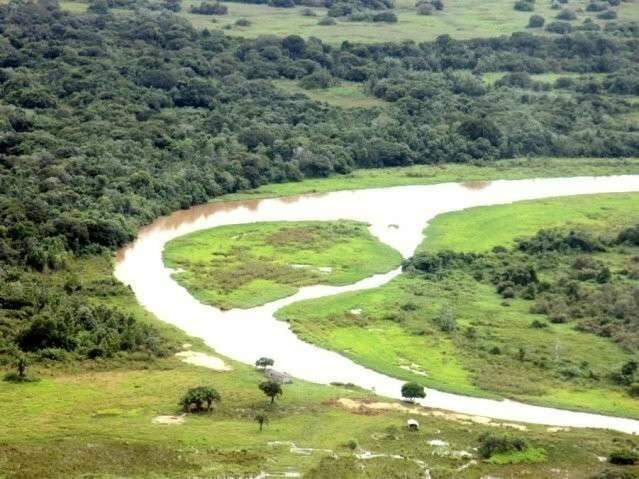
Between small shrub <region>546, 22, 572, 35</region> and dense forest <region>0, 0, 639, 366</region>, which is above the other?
small shrub <region>546, 22, 572, 35</region>

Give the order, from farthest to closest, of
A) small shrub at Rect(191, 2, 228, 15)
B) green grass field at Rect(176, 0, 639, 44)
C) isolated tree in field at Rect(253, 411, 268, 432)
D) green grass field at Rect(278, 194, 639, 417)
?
small shrub at Rect(191, 2, 228, 15), green grass field at Rect(176, 0, 639, 44), green grass field at Rect(278, 194, 639, 417), isolated tree in field at Rect(253, 411, 268, 432)

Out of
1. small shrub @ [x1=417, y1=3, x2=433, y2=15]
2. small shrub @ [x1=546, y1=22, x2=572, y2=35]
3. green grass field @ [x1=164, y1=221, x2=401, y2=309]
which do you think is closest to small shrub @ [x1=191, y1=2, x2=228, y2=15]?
small shrub @ [x1=417, y1=3, x2=433, y2=15]

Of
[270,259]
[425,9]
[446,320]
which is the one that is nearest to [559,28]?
[425,9]

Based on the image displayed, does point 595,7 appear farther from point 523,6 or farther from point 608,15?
point 523,6

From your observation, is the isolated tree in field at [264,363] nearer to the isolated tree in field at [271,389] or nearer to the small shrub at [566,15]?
the isolated tree in field at [271,389]

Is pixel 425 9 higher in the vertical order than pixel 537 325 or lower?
higher

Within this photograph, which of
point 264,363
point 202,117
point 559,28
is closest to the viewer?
point 264,363

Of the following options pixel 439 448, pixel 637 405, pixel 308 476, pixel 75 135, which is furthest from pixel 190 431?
pixel 75 135

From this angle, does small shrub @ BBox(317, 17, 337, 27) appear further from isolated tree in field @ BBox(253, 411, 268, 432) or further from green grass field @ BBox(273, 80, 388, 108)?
isolated tree in field @ BBox(253, 411, 268, 432)
